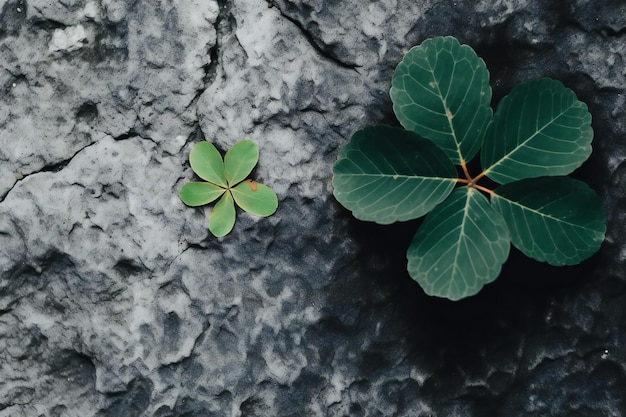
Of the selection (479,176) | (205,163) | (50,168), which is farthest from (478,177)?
(50,168)

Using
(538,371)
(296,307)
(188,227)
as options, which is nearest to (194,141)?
(188,227)

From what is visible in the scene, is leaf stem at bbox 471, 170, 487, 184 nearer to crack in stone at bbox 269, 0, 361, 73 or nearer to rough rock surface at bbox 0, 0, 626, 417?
rough rock surface at bbox 0, 0, 626, 417

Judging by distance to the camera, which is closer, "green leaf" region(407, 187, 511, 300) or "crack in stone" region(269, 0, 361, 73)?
"green leaf" region(407, 187, 511, 300)

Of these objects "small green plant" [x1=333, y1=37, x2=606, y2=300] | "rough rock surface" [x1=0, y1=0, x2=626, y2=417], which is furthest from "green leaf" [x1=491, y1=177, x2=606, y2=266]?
"rough rock surface" [x1=0, y1=0, x2=626, y2=417]

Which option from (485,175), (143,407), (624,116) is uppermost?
(624,116)

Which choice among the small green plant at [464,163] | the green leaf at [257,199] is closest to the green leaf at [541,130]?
the small green plant at [464,163]

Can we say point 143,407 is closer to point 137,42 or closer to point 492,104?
point 137,42

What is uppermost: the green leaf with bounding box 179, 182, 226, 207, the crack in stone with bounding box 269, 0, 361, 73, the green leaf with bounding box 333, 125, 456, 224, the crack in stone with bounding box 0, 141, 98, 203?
the crack in stone with bounding box 269, 0, 361, 73
